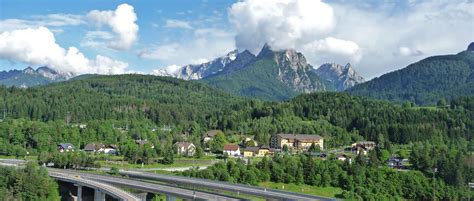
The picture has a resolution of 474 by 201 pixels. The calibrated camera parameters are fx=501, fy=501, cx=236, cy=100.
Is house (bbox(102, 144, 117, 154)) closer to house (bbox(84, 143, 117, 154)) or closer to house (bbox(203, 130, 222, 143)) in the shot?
house (bbox(84, 143, 117, 154))

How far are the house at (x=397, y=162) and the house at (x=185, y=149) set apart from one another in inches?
1599

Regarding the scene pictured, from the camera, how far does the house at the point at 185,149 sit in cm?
10831

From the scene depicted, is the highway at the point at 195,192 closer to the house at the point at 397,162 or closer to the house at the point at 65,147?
the house at the point at 65,147

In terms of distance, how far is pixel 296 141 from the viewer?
5064 inches

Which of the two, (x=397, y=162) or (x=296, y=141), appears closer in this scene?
(x=397, y=162)

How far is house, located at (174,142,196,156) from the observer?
108m

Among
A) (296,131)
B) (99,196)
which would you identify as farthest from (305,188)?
(296,131)

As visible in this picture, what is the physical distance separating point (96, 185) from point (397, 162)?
2411 inches

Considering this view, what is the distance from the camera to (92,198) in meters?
64.5

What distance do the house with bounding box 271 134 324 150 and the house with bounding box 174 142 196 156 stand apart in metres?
25.2

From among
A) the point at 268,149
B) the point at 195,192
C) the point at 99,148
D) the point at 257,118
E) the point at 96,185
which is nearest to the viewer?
the point at 195,192

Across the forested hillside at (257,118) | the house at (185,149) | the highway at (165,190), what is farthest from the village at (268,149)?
the highway at (165,190)

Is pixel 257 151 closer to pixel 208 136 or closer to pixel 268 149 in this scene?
A: pixel 268 149

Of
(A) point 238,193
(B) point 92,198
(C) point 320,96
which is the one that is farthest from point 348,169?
(C) point 320,96
